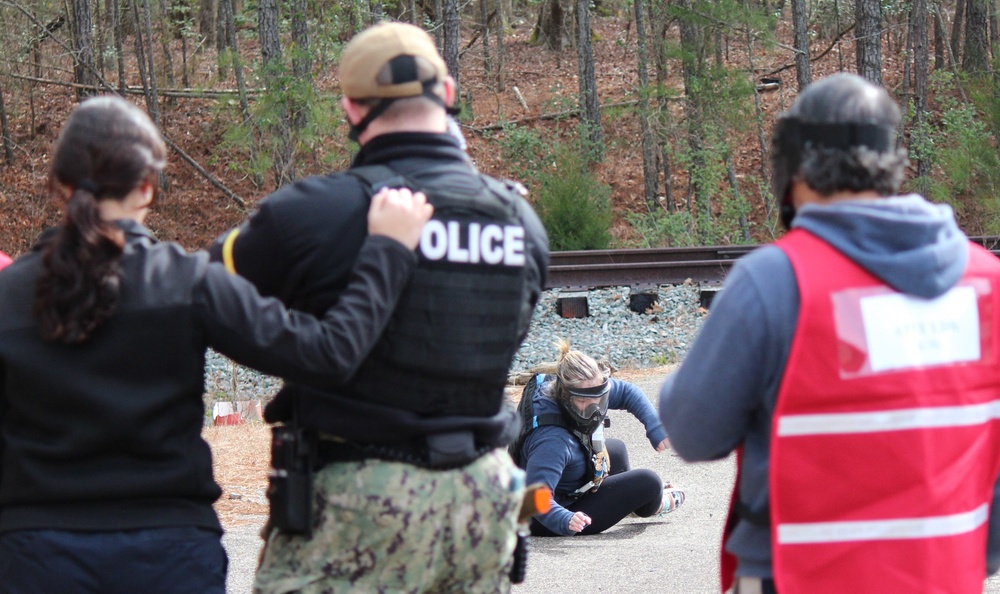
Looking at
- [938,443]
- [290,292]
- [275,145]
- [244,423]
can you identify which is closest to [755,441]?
[938,443]

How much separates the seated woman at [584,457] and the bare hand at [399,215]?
3633 mm

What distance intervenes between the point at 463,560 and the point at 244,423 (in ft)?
22.1

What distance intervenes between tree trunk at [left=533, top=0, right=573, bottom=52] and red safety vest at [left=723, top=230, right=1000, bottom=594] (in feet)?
103

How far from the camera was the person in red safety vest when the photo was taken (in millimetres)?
2275

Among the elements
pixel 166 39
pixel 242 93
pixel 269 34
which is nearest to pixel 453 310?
pixel 269 34

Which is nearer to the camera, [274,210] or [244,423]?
[274,210]

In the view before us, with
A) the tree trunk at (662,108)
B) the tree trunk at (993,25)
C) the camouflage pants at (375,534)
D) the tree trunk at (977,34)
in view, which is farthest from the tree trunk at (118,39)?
the camouflage pants at (375,534)

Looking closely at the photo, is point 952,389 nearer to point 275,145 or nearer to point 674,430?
point 674,430

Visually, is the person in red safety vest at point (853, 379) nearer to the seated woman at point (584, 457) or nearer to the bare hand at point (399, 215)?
the bare hand at point (399, 215)

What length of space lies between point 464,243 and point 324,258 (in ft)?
1.03

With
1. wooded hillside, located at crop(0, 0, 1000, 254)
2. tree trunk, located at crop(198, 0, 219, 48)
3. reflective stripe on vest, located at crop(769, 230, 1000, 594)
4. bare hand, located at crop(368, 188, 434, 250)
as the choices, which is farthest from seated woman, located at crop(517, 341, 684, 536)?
tree trunk, located at crop(198, 0, 219, 48)

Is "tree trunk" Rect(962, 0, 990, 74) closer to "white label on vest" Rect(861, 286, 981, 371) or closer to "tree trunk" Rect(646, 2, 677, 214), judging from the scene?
"tree trunk" Rect(646, 2, 677, 214)

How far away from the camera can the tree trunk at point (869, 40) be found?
1962cm

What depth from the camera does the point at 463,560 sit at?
2.60m
